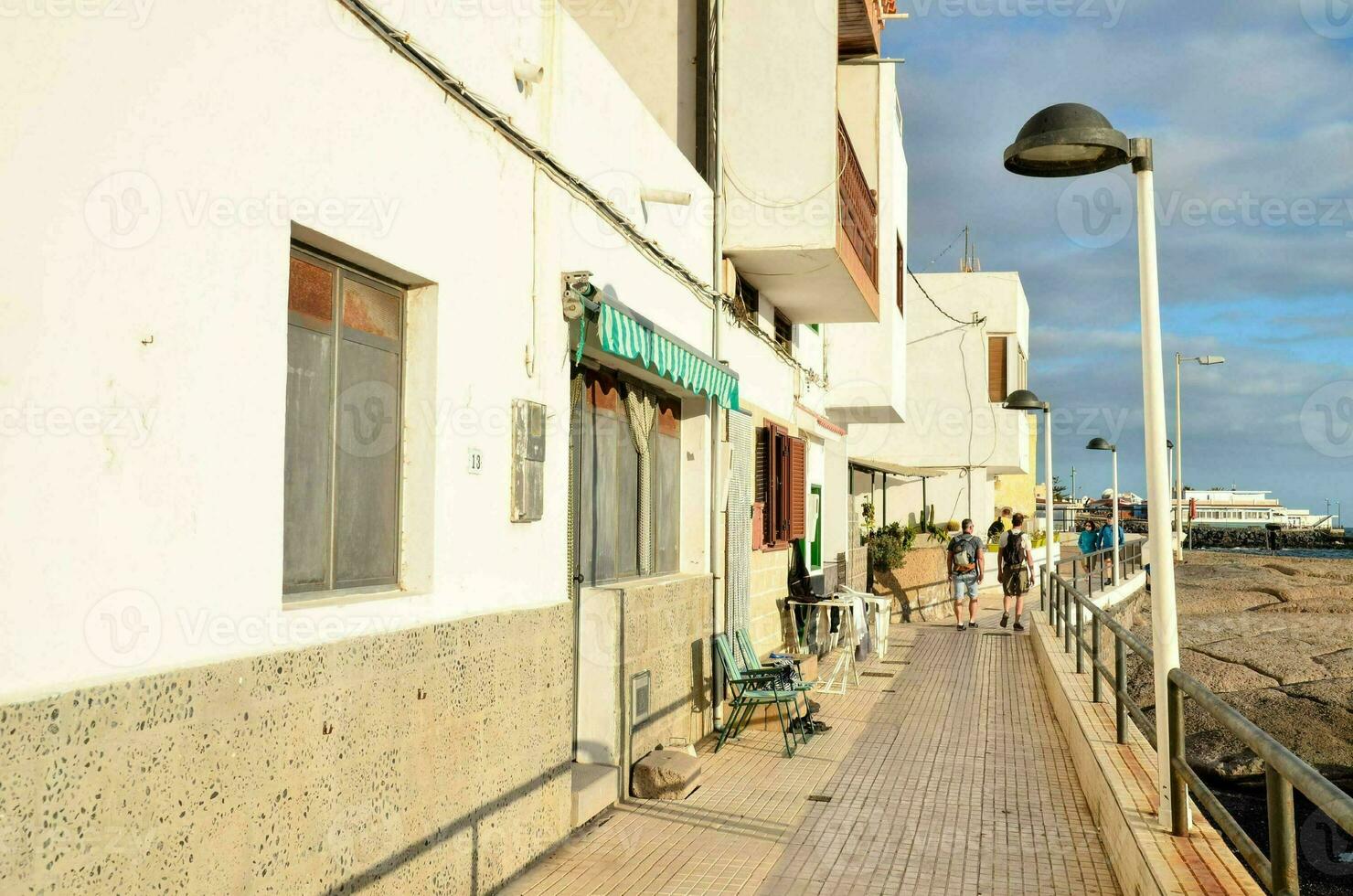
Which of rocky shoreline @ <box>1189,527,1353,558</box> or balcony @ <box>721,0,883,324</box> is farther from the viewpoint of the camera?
rocky shoreline @ <box>1189,527,1353,558</box>

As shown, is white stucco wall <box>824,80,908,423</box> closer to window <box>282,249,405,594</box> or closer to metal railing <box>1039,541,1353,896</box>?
metal railing <box>1039,541,1353,896</box>

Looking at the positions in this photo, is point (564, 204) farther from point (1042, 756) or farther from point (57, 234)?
point (1042, 756)

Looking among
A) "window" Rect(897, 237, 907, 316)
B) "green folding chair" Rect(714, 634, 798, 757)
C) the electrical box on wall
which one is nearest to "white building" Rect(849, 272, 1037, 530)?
"window" Rect(897, 237, 907, 316)

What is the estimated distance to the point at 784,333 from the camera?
14359 mm

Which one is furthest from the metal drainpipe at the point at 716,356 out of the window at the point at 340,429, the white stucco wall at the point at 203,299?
the window at the point at 340,429

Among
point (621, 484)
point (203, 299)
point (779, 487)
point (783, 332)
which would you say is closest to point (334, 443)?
point (203, 299)

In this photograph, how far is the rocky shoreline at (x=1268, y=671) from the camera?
Answer: 45.4ft

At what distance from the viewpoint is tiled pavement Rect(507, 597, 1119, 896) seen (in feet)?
19.8

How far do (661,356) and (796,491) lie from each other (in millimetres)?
6592

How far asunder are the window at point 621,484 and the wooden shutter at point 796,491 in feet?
11.7

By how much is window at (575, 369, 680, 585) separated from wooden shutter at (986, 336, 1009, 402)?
61.7 feet

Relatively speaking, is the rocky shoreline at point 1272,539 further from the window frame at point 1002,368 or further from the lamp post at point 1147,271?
the lamp post at point 1147,271

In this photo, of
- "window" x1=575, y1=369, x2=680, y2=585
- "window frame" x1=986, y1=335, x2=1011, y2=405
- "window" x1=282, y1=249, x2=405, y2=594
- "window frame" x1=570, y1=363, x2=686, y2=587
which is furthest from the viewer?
"window frame" x1=986, y1=335, x2=1011, y2=405

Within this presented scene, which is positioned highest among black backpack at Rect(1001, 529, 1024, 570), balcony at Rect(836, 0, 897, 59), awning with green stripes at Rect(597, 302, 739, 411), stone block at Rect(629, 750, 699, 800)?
balcony at Rect(836, 0, 897, 59)
